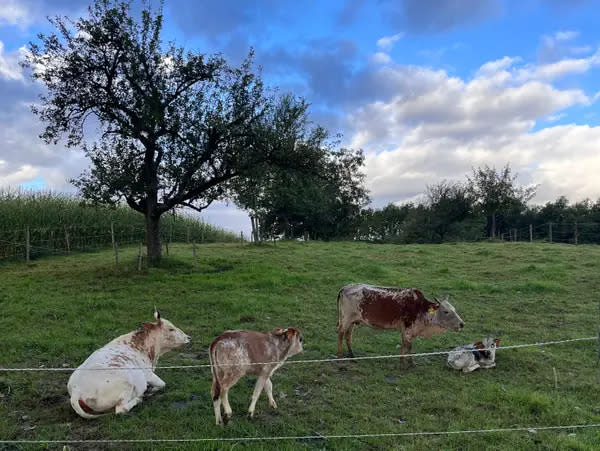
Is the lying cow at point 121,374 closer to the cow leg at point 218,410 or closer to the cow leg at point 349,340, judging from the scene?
the cow leg at point 218,410

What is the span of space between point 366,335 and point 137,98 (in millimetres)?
12205

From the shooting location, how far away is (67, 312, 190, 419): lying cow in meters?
5.96

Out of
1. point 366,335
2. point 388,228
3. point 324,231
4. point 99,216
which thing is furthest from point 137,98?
point 388,228

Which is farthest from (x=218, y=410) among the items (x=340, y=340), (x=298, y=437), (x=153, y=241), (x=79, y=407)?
(x=153, y=241)

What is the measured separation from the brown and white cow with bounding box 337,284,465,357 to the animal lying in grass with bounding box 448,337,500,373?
0.50 m

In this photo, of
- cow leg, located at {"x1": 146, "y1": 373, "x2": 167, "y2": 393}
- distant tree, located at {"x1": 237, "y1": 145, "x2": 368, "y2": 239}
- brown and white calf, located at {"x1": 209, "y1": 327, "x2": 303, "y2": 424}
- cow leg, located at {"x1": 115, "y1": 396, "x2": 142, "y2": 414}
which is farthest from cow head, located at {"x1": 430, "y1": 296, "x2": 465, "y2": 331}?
distant tree, located at {"x1": 237, "y1": 145, "x2": 368, "y2": 239}

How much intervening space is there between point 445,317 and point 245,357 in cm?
436

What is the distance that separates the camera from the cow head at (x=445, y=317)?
845 centimetres

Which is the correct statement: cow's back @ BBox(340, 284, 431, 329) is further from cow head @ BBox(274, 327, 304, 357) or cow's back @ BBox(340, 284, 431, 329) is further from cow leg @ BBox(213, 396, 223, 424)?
cow leg @ BBox(213, 396, 223, 424)

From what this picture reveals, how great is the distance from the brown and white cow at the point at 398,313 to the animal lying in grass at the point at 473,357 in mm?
502

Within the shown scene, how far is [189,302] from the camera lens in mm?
12820

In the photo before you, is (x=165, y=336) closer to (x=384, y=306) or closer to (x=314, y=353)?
(x=314, y=353)

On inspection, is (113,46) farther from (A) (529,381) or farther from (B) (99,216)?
(A) (529,381)

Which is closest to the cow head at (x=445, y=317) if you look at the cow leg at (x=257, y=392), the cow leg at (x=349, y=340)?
the cow leg at (x=349, y=340)
